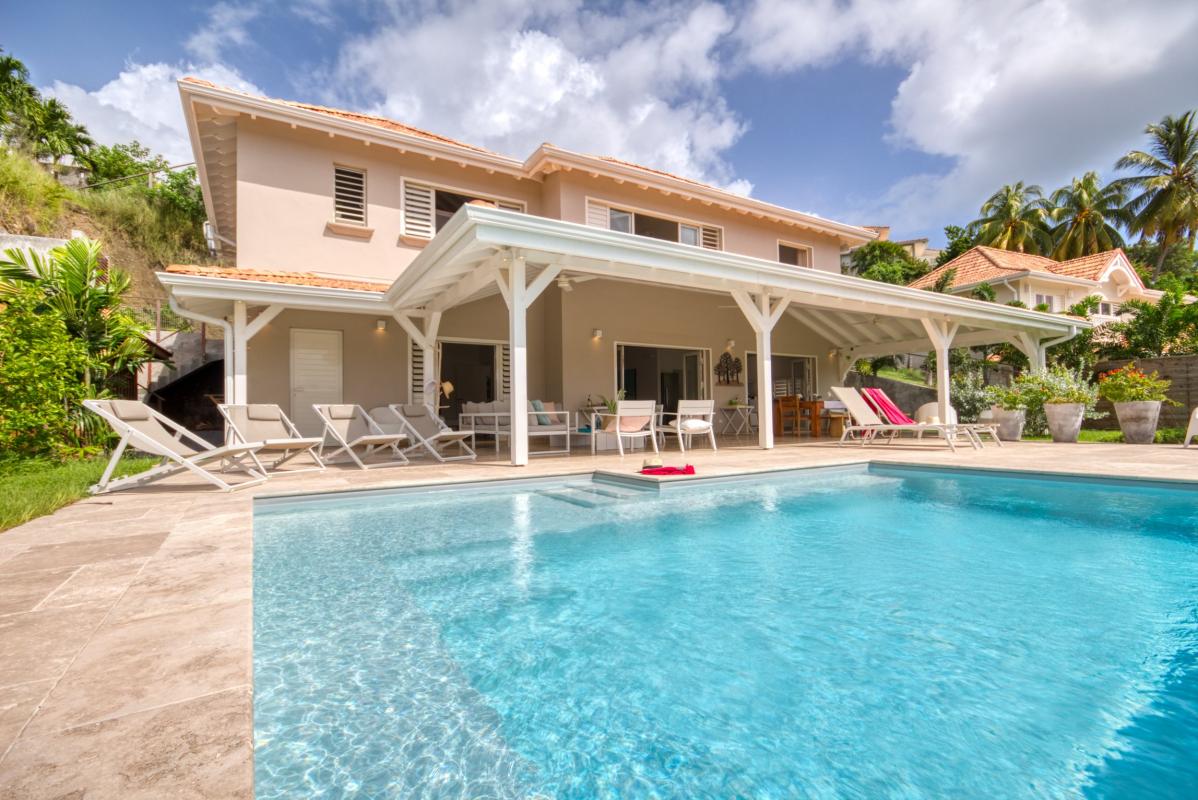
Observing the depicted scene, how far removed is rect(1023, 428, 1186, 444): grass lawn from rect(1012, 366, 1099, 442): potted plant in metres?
0.40

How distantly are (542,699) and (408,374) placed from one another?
9.06 meters

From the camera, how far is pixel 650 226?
12016mm

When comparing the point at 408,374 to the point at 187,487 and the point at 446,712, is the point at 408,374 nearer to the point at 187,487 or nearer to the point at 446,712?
the point at 187,487

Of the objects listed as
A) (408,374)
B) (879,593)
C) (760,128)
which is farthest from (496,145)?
(879,593)

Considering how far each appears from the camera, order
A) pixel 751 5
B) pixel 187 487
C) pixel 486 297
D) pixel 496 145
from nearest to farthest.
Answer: pixel 187 487 → pixel 486 297 → pixel 751 5 → pixel 496 145

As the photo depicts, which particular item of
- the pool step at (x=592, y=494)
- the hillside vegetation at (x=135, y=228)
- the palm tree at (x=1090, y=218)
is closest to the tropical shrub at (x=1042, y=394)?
the pool step at (x=592, y=494)

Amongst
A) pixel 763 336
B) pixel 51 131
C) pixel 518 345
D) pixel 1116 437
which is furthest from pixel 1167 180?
pixel 51 131

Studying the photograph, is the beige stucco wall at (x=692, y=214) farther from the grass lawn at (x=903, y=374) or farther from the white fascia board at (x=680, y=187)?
the grass lawn at (x=903, y=374)

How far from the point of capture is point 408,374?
33.3 feet

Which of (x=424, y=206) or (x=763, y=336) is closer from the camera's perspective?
(x=763, y=336)

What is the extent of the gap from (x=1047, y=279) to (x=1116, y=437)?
13.3 m

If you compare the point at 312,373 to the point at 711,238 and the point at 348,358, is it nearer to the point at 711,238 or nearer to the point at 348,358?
the point at 348,358

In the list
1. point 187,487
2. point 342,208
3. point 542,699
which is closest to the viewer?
point 542,699

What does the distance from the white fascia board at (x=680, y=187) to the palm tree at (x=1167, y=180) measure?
25.9 meters
